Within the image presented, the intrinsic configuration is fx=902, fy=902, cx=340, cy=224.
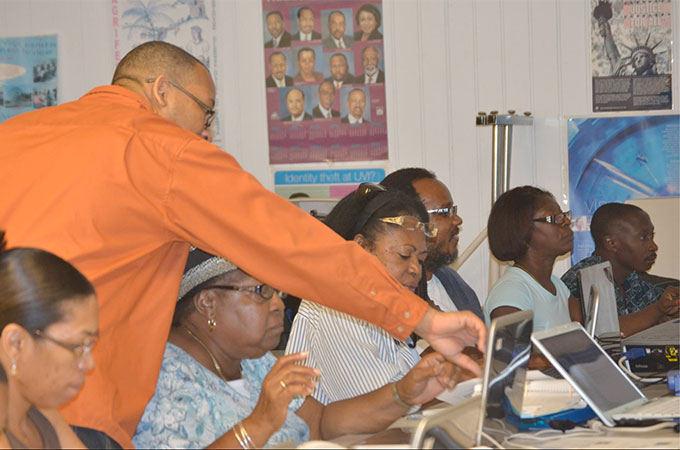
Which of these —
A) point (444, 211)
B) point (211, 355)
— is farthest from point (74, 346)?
point (444, 211)

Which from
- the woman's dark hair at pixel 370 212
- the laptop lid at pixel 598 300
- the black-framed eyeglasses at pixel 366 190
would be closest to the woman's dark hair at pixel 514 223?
the laptop lid at pixel 598 300

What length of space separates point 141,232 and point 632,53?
12.4 feet

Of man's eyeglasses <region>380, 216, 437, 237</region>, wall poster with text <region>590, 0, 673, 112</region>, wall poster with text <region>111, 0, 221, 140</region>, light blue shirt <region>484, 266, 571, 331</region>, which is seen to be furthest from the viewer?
wall poster with text <region>111, 0, 221, 140</region>

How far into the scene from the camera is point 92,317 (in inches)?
63.4

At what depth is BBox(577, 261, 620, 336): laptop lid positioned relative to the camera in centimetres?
314

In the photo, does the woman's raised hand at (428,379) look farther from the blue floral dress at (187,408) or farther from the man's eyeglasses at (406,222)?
the man's eyeglasses at (406,222)

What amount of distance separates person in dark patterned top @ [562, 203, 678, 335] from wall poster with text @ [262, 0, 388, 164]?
55.7 inches

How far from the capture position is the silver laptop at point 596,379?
2.07m

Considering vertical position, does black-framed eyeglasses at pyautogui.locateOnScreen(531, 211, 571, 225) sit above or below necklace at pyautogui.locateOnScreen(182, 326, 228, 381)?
above

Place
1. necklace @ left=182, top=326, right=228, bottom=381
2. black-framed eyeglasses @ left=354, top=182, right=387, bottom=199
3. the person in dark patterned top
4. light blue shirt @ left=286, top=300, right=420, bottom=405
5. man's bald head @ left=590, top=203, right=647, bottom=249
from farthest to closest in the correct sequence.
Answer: man's bald head @ left=590, top=203, right=647, bottom=249, the person in dark patterned top, black-framed eyeglasses @ left=354, top=182, right=387, bottom=199, light blue shirt @ left=286, top=300, right=420, bottom=405, necklace @ left=182, top=326, right=228, bottom=381

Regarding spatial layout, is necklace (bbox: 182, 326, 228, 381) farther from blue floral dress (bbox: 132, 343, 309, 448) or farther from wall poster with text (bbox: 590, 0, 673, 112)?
wall poster with text (bbox: 590, 0, 673, 112)

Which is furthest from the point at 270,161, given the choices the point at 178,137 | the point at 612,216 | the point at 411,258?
Answer: the point at 178,137

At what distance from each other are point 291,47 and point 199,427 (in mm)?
3636

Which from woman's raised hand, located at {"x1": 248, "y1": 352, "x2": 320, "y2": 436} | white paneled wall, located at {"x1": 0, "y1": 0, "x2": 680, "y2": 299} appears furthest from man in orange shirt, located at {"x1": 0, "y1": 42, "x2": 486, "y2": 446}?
white paneled wall, located at {"x1": 0, "y1": 0, "x2": 680, "y2": 299}
